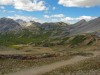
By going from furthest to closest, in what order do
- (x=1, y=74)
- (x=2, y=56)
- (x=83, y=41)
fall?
1. (x=83, y=41)
2. (x=2, y=56)
3. (x=1, y=74)

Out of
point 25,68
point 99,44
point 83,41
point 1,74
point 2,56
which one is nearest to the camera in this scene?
point 1,74

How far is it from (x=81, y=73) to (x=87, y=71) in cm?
305

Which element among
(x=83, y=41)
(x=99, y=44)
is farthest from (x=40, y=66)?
(x=83, y=41)

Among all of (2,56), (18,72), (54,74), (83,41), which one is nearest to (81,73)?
(54,74)

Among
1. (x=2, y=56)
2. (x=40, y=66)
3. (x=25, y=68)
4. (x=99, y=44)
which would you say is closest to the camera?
(x=25, y=68)

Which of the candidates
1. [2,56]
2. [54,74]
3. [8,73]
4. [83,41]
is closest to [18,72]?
[8,73]

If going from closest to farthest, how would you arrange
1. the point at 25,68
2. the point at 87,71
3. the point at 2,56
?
the point at 87,71 < the point at 25,68 < the point at 2,56

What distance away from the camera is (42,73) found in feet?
168

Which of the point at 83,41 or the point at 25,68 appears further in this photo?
the point at 83,41

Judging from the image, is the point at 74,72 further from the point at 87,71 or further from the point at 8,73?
the point at 8,73

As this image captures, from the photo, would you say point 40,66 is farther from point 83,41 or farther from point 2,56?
point 83,41

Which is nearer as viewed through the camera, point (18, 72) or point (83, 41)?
point (18, 72)

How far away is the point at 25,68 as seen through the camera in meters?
57.2

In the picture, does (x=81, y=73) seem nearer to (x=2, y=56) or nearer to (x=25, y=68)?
(x=25, y=68)
